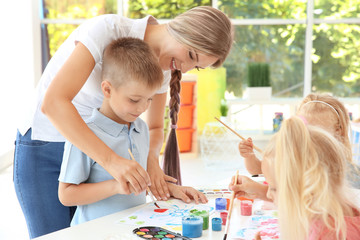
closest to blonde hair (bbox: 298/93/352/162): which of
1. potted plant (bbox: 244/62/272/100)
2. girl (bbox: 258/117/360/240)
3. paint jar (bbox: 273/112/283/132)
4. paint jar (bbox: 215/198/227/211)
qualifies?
paint jar (bbox: 215/198/227/211)

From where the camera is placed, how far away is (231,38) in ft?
5.23

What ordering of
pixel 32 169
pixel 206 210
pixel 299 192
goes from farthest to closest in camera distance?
pixel 32 169 < pixel 206 210 < pixel 299 192

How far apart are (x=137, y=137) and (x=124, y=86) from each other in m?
0.20

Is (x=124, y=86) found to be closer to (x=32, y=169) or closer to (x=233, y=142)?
(x=32, y=169)

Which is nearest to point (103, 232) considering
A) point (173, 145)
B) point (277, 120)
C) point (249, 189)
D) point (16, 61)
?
point (249, 189)

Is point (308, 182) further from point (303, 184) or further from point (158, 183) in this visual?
point (158, 183)

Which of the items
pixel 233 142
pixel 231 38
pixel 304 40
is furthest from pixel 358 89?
pixel 231 38

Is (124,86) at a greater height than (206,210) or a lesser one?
greater

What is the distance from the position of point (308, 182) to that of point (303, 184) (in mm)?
12

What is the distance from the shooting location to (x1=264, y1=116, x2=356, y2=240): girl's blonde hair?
92cm

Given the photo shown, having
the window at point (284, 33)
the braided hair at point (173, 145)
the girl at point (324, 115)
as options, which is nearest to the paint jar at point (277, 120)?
the window at point (284, 33)

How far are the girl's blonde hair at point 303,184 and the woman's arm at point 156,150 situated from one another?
2.00 ft

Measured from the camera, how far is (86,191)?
1.30 m

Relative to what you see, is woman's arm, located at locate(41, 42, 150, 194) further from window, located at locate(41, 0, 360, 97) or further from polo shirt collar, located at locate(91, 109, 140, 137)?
window, located at locate(41, 0, 360, 97)
